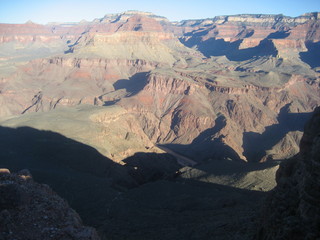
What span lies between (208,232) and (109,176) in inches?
1331

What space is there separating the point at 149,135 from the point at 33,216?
85372mm

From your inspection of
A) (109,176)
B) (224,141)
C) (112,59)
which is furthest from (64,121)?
(112,59)

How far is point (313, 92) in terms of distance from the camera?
150375mm

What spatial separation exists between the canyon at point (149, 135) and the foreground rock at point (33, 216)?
617 centimetres

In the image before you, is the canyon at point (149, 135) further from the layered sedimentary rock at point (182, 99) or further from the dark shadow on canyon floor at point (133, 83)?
the dark shadow on canyon floor at point (133, 83)

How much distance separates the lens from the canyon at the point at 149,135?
1726 inches

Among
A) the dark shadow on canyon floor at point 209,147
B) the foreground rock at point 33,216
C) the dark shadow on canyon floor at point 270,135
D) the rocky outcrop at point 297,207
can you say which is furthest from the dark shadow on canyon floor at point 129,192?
the dark shadow on canyon floor at point 270,135

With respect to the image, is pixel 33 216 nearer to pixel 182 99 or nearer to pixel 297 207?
pixel 297 207

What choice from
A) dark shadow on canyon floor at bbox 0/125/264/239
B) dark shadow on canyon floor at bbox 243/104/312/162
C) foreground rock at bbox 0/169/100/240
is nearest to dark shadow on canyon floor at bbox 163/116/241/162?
dark shadow on canyon floor at bbox 243/104/312/162

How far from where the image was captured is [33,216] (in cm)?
2500

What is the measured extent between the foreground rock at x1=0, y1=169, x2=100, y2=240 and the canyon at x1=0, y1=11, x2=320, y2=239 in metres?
6.17

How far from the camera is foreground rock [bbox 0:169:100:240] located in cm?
2273

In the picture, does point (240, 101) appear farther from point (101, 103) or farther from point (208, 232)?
point (208, 232)

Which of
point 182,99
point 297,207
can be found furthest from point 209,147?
point 297,207
